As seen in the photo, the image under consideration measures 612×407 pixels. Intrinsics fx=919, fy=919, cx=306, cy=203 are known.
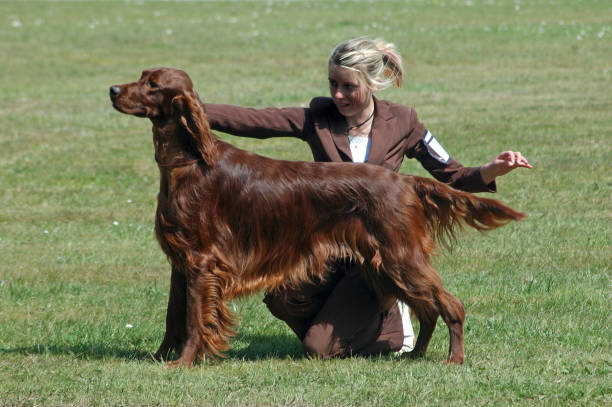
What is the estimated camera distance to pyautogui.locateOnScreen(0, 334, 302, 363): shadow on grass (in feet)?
17.1

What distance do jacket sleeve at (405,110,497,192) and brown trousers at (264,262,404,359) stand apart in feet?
2.45

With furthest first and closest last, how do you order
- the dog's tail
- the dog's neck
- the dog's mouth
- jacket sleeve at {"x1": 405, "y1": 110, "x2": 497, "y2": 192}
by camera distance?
jacket sleeve at {"x1": 405, "y1": 110, "x2": 497, "y2": 192} < the dog's tail < the dog's neck < the dog's mouth

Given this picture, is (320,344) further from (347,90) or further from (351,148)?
(347,90)

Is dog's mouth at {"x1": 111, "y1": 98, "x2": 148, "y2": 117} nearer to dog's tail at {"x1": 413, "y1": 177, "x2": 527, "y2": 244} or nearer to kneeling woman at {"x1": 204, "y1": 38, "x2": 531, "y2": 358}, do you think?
kneeling woman at {"x1": 204, "y1": 38, "x2": 531, "y2": 358}

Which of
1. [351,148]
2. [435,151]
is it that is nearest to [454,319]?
[435,151]

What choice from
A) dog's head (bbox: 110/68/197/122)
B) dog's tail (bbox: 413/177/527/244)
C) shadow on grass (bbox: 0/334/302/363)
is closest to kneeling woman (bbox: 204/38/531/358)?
shadow on grass (bbox: 0/334/302/363)

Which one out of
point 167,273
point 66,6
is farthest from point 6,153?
point 66,6

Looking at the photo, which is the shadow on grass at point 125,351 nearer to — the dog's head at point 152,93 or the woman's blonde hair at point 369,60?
the dog's head at point 152,93

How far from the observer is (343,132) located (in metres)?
5.30

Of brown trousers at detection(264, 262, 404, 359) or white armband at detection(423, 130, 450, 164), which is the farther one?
white armband at detection(423, 130, 450, 164)

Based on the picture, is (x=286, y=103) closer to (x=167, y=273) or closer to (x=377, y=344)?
(x=167, y=273)

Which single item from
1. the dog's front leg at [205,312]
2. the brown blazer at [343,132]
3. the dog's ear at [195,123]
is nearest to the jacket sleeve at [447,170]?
the brown blazer at [343,132]

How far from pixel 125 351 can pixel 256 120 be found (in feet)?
5.10

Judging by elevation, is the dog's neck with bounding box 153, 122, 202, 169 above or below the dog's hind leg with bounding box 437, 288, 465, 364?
above
